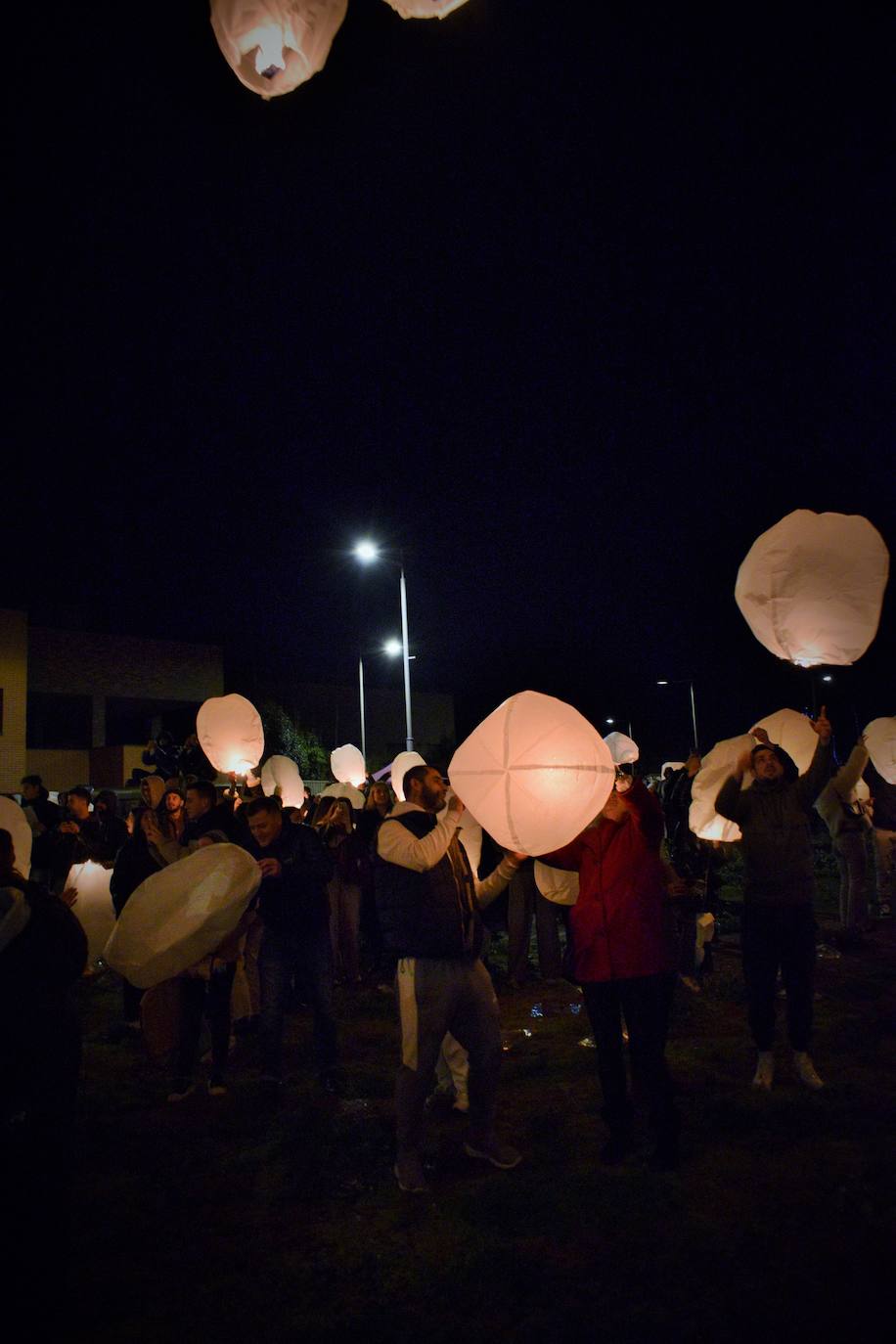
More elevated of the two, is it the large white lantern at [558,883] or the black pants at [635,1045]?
the large white lantern at [558,883]

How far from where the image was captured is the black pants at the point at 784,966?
530 centimetres

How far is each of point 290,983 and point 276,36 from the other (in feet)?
16.5

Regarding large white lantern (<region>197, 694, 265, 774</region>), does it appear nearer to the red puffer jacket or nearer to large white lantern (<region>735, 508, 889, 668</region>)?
the red puffer jacket

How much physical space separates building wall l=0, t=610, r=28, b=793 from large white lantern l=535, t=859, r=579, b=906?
25480 millimetres

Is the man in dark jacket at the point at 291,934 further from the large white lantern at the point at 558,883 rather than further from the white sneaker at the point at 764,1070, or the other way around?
the white sneaker at the point at 764,1070

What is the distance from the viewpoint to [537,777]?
364 cm

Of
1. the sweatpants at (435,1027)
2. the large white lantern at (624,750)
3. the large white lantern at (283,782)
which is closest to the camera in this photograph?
the sweatpants at (435,1027)

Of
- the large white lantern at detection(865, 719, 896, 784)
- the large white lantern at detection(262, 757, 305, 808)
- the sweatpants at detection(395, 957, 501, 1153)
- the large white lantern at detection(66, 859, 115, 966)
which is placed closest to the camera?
the sweatpants at detection(395, 957, 501, 1153)

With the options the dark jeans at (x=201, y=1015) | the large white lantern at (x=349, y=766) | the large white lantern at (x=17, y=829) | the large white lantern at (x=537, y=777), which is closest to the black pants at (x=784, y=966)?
the large white lantern at (x=537, y=777)

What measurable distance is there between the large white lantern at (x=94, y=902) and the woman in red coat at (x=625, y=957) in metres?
4.25

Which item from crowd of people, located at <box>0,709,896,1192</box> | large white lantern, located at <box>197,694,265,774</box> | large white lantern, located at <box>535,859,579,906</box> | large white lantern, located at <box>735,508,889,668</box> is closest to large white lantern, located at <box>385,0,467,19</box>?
large white lantern, located at <box>735,508,889,668</box>

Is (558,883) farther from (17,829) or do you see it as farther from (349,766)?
(349,766)

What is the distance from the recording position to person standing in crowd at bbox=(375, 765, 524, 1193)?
4.23m

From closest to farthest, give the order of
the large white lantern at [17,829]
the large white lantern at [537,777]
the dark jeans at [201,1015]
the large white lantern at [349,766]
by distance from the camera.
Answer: the large white lantern at [537,777] → the large white lantern at [17,829] → the dark jeans at [201,1015] → the large white lantern at [349,766]
